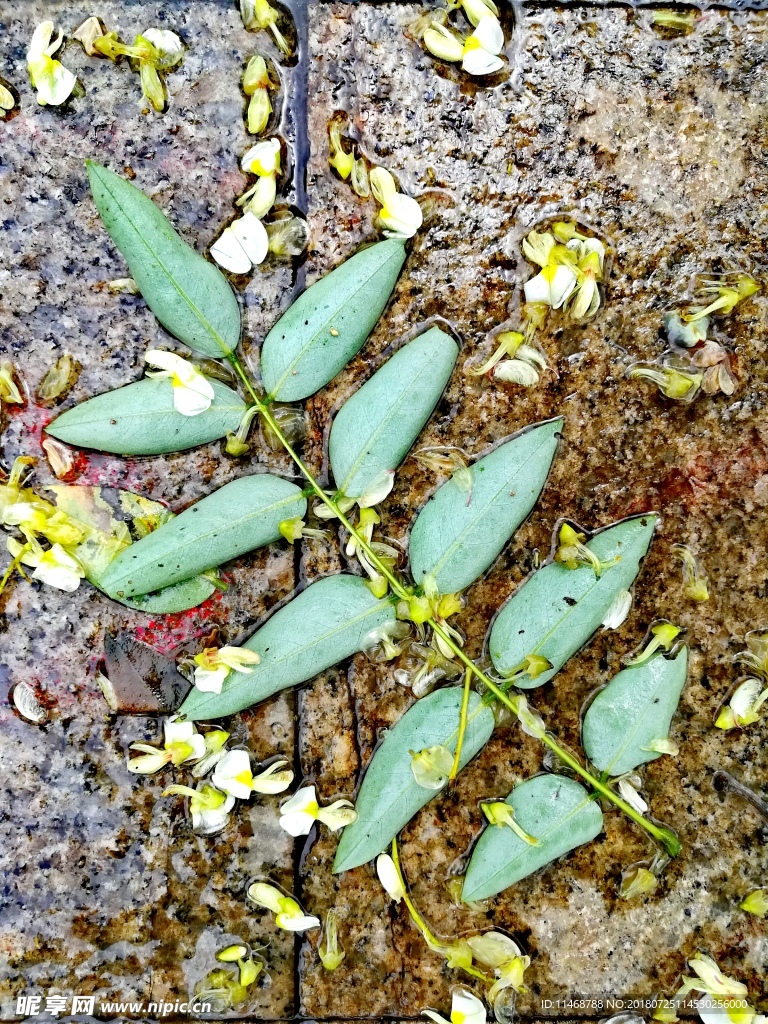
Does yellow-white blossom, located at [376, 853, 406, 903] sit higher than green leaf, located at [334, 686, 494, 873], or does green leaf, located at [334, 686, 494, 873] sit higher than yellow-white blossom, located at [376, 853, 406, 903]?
green leaf, located at [334, 686, 494, 873]

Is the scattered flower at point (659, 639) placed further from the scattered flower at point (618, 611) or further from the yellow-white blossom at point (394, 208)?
the yellow-white blossom at point (394, 208)

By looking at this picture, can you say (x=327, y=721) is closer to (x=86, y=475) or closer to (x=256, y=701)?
(x=256, y=701)

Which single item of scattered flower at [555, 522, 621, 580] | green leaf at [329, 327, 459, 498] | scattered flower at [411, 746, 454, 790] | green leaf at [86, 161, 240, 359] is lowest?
scattered flower at [411, 746, 454, 790]

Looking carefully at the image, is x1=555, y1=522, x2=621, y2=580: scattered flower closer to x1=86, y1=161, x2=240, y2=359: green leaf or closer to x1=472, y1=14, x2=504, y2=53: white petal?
x1=86, y1=161, x2=240, y2=359: green leaf

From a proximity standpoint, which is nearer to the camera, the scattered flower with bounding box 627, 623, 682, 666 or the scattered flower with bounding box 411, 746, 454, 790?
the scattered flower with bounding box 411, 746, 454, 790

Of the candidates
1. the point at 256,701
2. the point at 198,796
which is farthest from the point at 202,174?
the point at 198,796

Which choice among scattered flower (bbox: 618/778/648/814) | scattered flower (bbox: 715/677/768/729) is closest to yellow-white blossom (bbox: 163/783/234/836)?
scattered flower (bbox: 618/778/648/814)

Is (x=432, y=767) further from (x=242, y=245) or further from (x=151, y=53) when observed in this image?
(x=151, y=53)
